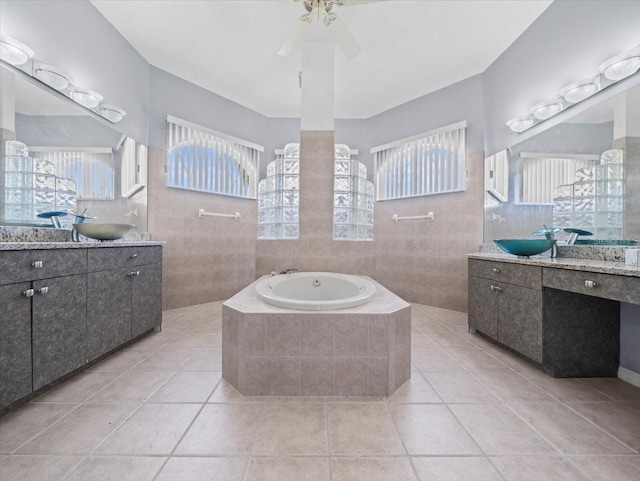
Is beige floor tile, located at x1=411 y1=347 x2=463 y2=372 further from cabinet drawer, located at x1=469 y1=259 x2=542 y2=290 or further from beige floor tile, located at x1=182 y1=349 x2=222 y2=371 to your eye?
beige floor tile, located at x1=182 y1=349 x2=222 y2=371

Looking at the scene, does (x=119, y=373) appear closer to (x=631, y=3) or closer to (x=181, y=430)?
(x=181, y=430)

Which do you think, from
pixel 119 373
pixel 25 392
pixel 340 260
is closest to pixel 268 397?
pixel 119 373

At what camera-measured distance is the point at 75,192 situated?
81.5 inches

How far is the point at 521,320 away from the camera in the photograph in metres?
1.83

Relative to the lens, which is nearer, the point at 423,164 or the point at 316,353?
the point at 316,353

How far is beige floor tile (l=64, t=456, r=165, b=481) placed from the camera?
37.7 inches

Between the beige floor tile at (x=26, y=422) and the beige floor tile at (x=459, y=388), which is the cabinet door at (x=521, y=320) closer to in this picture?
the beige floor tile at (x=459, y=388)

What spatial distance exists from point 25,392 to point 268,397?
3.67 ft

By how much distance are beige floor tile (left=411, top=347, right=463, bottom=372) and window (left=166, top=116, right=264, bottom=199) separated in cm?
275

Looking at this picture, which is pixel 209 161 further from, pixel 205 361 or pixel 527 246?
pixel 527 246

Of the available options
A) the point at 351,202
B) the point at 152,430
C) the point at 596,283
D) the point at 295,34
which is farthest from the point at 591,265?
the point at 295,34

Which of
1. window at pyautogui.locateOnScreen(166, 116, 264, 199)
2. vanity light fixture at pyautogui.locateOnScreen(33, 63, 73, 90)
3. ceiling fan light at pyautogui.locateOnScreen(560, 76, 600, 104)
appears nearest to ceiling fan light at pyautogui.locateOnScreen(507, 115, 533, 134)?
ceiling fan light at pyautogui.locateOnScreen(560, 76, 600, 104)

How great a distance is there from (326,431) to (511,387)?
112 cm

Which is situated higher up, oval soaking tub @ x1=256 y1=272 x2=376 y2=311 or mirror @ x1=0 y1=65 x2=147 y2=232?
mirror @ x1=0 y1=65 x2=147 y2=232
